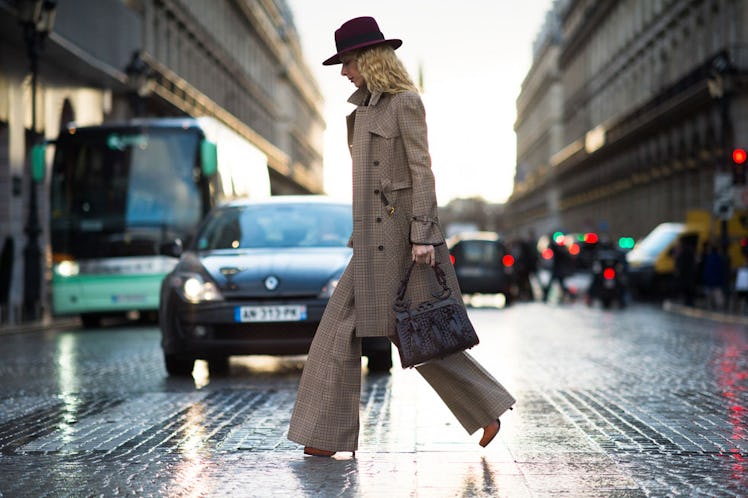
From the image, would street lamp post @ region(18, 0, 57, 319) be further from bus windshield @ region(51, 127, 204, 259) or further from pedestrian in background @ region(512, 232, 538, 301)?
pedestrian in background @ region(512, 232, 538, 301)

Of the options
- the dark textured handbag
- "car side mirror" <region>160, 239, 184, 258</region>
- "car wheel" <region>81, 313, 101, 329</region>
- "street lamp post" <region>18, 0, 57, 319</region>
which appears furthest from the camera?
"street lamp post" <region>18, 0, 57, 319</region>

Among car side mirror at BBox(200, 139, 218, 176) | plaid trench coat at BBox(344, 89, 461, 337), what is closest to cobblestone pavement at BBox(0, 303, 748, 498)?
Result: plaid trench coat at BBox(344, 89, 461, 337)

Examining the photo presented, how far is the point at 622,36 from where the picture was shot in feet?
216

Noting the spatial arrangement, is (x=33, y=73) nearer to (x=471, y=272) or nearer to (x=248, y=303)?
(x=471, y=272)

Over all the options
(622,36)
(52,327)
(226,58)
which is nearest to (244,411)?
(52,327)

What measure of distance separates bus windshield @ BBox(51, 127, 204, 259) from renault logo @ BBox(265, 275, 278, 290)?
9.79m

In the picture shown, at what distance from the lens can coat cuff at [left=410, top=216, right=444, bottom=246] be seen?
591cm

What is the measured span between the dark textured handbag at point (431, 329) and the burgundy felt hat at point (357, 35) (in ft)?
3.37

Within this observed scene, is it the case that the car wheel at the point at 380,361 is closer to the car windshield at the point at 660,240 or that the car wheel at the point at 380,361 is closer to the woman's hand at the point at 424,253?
the woman's hand at the point at 424,253

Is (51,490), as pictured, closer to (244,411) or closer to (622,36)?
(244,411)

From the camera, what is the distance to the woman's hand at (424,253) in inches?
233

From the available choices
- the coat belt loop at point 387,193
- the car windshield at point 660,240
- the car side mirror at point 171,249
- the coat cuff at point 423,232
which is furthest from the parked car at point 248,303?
the car windshield at point 660,240

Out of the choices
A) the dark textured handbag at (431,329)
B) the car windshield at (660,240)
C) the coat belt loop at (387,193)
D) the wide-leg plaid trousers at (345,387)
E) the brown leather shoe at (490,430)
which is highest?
the car windshield at (660,240)

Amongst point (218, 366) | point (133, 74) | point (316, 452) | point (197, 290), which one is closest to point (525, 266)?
point (133, 74)
